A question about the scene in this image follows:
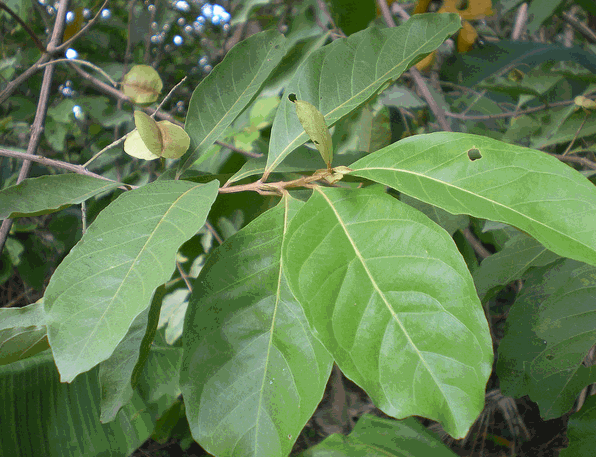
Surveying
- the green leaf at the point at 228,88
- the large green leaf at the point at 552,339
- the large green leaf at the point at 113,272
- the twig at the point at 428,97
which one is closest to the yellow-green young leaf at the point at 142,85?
the green leaf at the point at 228,88

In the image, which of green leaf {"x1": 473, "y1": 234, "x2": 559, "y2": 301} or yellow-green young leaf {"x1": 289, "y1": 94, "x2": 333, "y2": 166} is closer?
yellow-green young leaf {"x1": 289, "y1": 94, "x2": 333, "y2": 166}

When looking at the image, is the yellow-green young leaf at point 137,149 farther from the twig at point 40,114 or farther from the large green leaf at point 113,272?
the twig at point 40,114

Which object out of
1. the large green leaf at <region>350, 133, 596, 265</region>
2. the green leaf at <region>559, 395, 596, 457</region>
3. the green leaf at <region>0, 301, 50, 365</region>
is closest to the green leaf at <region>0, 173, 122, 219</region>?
the green leaf at <region>0, 301, 50, 365</region>

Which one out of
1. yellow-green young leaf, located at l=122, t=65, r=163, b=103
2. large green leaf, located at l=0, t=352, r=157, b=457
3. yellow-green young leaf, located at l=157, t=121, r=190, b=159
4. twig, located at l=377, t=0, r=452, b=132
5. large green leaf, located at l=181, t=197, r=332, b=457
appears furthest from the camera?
twig, located at l=377, t=0, r=452, b=132

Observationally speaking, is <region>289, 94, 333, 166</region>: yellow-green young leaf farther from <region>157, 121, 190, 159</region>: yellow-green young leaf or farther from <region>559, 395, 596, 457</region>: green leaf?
<region>559, 395, 596, 457</region>: green leaf

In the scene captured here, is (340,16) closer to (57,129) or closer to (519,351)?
(519,351)
